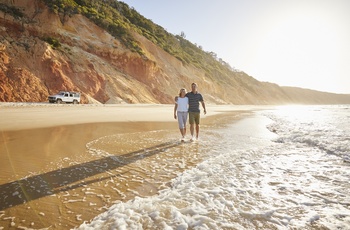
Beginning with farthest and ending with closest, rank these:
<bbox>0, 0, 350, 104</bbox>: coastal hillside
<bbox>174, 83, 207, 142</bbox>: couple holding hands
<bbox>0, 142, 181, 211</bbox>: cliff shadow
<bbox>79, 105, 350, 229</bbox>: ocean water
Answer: <bbox>0, 0, 350, 104</bbox>: coastal hillside < <bbox>174, 83, 207, 142</bbox>: couple holding hands < <bbox>0, 142, 181, 211</bbox>: cliff shadow < <bbox>79, 105, 350, 229</bbox>: ocean water

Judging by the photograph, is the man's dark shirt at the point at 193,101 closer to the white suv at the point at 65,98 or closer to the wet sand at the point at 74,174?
the wet sand at the point at 74,174

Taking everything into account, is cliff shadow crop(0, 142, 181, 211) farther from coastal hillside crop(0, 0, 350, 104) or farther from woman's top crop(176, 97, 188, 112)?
coastal hillside crop(0, 0, 350, 104)

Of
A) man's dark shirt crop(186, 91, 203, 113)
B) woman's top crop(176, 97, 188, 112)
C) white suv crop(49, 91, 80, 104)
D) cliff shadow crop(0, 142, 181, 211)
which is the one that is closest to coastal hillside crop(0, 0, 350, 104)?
white suv crop(49, 91, 80, 104)

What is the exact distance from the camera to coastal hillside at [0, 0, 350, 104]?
79.3 feet

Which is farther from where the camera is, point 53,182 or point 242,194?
point 53,182

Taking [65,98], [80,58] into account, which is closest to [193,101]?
[65,98]

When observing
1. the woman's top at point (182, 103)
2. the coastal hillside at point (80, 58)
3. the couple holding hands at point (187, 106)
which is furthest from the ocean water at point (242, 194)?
the coastal hillside at point (80, 58)

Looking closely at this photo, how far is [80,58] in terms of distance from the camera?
30.9 meters

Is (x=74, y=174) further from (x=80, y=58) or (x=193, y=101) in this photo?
(x=80, y=58)

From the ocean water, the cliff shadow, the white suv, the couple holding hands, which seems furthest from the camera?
the white suv

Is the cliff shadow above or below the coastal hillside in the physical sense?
below

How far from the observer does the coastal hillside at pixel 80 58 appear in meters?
24.2

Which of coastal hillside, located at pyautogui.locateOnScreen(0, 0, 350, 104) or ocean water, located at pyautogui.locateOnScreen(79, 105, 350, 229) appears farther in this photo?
coastal hillside, located at pyautogui.locateOnScreen(0, 0, 350, 104)

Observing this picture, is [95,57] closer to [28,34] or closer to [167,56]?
[28,34]
